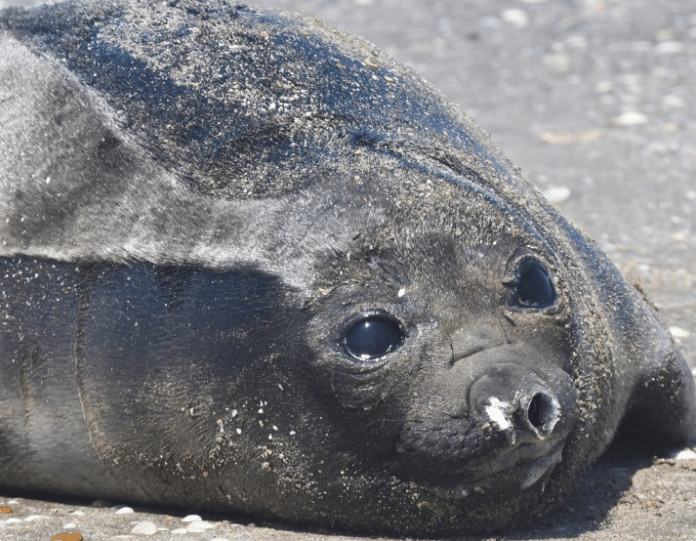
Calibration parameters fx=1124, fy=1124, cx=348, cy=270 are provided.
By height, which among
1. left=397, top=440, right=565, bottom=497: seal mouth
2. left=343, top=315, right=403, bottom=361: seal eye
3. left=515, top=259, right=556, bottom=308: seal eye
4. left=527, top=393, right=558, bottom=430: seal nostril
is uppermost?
left=515, top=259, right=556, bottom=308: seal eye

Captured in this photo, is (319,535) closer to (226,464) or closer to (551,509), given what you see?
(226,464)

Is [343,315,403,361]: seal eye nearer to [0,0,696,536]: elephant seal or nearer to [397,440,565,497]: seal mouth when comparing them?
[0,0,696,536]: elephant seal

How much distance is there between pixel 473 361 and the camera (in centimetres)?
285

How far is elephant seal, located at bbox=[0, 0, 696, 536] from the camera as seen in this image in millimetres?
→ 2852

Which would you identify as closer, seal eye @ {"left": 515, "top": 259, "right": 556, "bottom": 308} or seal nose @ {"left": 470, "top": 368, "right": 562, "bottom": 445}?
seal nose @ {"left": 470, "top": 368, "right": 562, "bottom": 445}

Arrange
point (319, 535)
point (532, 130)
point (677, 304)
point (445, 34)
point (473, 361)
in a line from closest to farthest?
1. point (473, 361)
2. point (319, 535)
3. point (677, 304)
4. point (532, 130)
5. point (445, 34)

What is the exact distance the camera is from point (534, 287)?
9.84ft

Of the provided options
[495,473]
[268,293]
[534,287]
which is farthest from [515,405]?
[268,293]

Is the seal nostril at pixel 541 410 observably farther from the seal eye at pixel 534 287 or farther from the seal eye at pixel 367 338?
the seal eye at pixel 367 338

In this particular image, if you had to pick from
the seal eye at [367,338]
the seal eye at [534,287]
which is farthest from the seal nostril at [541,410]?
the seal eye at [367,338]

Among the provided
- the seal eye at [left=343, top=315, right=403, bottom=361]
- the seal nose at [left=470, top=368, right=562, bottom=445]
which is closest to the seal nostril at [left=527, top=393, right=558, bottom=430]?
the seal nose at [left=470, top=368, right=562, bottom=445]

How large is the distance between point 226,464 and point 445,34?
276 inches

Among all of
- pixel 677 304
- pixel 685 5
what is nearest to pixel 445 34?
pixel 685 5

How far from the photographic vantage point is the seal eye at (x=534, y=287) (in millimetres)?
2973
